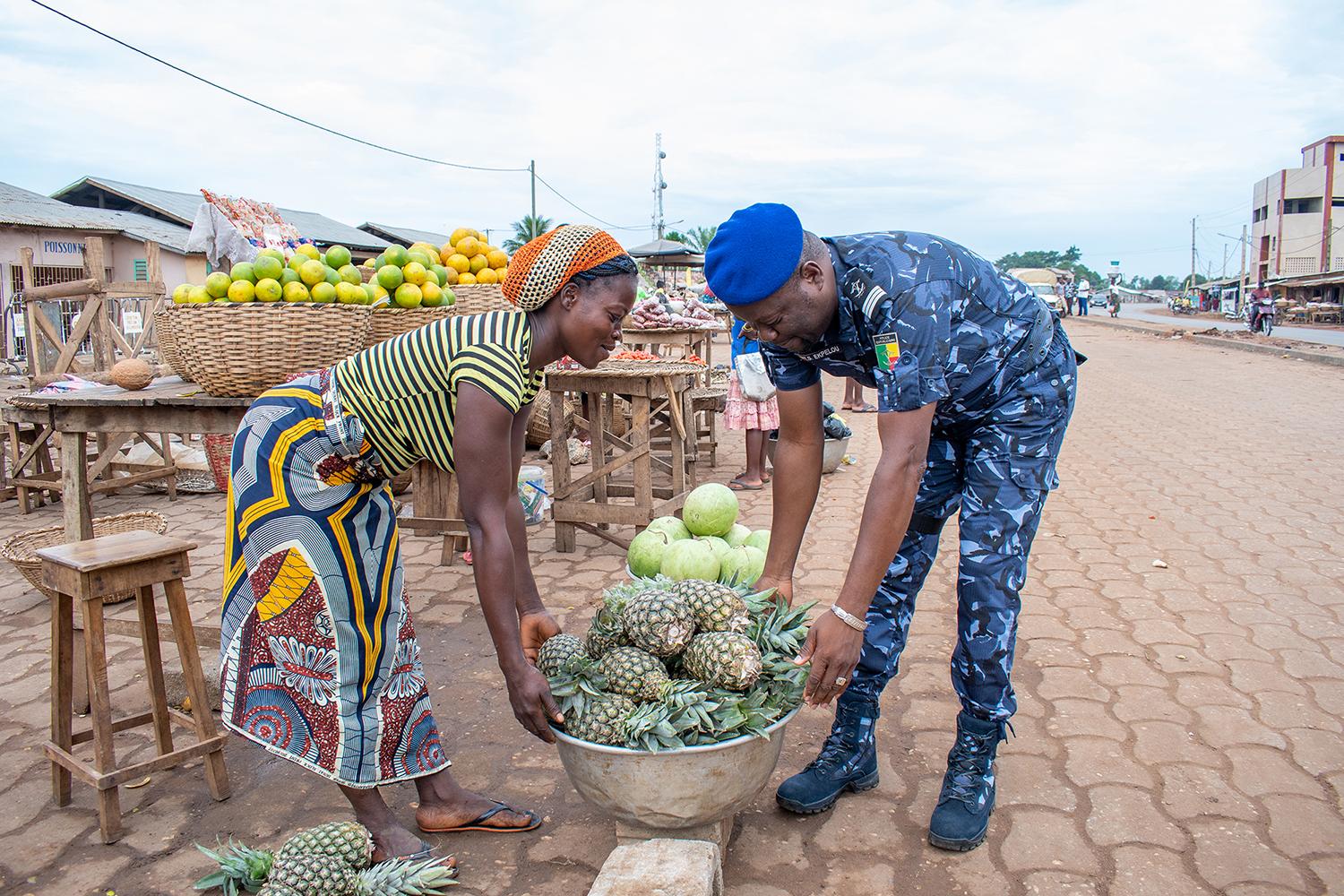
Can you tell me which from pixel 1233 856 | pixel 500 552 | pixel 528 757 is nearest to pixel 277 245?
pixel 528 757

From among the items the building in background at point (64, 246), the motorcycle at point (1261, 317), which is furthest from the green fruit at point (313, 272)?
the motorcycle at point (1261, 317)

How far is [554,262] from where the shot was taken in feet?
7.32

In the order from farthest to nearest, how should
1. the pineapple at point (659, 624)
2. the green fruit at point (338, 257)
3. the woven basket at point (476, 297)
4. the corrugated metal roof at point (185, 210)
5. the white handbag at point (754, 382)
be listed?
the corrugated metal roof at point (185, 210) < the white handbag at point (754, 382) < the woven basket at point (476, 297) < the green fruit at point (338, 257) < the pineapple at point (659, 624)

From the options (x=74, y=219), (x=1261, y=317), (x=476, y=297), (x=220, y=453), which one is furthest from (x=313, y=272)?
(x=1261, y=317)

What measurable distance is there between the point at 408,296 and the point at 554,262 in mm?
2593

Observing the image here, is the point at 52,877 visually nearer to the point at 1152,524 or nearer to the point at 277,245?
the point at 277,245

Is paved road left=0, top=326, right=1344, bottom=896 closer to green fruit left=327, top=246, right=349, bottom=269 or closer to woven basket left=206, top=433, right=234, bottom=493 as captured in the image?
woven basket left=206, top=433, right=234, bottom=493

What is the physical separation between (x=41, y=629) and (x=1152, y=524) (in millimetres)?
6843

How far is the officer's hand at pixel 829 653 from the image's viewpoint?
2176 millimetres

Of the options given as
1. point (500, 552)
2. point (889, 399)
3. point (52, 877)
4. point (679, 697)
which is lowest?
point (52, 877)

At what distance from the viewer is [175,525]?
6.57m

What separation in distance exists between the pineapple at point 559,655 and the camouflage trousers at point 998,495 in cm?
115

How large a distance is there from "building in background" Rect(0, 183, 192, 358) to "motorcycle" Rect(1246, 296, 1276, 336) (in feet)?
98.3

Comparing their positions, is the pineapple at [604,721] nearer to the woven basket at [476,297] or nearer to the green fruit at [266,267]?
the green fruit at [266,267]
